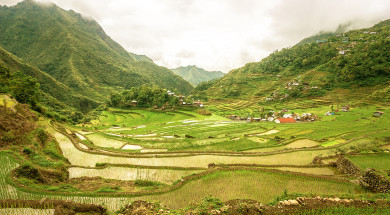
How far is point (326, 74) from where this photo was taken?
77.7 meters

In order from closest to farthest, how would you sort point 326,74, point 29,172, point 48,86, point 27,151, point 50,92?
point 29,172 → point 27,151 → point 50,92 → point 48,86 → point 326,74

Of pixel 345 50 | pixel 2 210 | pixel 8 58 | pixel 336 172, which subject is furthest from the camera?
pixel 345 50

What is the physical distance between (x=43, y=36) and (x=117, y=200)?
186608mm

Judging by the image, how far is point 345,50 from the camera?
90.6 metres

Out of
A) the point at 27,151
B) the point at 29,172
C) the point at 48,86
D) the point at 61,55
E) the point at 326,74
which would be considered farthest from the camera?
the point at 61,55

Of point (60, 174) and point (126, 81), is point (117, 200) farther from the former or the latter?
point (126, 81)

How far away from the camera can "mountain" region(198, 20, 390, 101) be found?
201ft

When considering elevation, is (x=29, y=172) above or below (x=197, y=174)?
above

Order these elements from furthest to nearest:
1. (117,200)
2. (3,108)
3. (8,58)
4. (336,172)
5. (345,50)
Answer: (345,50) → (8,58) → (3,108) → (336,172) → (117,200)

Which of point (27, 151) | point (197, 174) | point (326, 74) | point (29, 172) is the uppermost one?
point (326, 74)

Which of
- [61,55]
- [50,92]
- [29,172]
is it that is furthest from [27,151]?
Result: [61,55]

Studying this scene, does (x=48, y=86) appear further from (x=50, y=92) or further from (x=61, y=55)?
(x=61, y=55)

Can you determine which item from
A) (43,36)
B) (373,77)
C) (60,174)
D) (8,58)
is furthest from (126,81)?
(373,77)

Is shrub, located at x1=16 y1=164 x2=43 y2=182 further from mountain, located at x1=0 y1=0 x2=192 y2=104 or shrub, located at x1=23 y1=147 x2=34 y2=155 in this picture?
mountain, located at x1=0 y1=0 x2=192 y2=104
